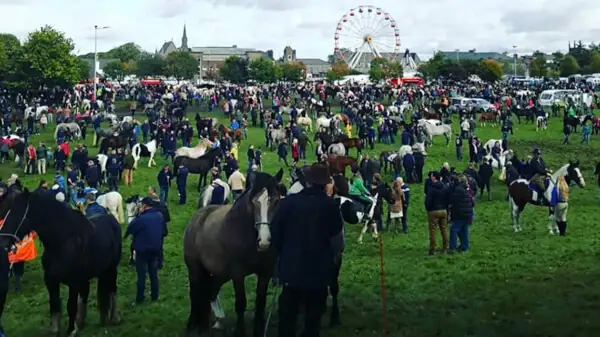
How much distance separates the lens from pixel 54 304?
1008 cm

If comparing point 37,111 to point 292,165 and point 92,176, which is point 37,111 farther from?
point 92,176

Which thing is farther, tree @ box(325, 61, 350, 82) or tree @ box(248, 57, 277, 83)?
tree @ box(325, 61, 350, 82)

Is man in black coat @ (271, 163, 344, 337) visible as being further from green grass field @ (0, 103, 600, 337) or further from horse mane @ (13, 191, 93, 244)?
horse mane @ (13, 191, 93, 244)

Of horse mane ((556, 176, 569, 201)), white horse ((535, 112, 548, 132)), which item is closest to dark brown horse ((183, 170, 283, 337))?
horse mane ((556, 176, 569, 201))

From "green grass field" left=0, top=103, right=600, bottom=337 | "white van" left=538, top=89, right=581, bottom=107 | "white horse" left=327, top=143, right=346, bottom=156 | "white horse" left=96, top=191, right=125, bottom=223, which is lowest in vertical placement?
"green grass field" left=0, top=103, right=600, bottom=337

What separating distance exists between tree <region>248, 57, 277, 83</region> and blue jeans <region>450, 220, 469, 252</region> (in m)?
69.0

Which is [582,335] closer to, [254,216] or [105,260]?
[254,216]

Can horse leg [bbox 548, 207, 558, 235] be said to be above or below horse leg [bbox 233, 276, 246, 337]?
below

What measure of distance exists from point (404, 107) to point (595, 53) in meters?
62.9

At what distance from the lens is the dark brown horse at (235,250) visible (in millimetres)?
8719

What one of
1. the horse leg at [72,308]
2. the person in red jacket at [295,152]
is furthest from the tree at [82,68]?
the horse leg at [72,308]

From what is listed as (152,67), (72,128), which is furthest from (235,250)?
(152,67)

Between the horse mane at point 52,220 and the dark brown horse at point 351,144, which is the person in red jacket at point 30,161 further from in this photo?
the horse mane at point 52,220

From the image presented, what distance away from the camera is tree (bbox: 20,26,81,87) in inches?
2188
